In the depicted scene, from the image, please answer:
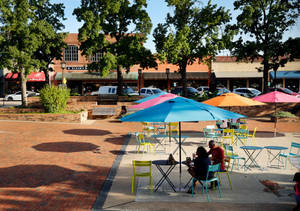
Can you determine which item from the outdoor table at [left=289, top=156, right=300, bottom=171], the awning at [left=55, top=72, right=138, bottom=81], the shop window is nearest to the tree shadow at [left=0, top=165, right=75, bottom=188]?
the outdoor table at [left=289, top=156, right=300, bottom=171]

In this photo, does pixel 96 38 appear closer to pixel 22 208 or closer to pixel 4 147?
pixel 4 147

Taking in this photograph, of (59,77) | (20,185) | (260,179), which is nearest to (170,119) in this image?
(260,179)

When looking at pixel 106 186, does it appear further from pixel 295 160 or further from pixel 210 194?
pixel 295 160

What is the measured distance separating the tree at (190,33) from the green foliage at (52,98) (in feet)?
29.4

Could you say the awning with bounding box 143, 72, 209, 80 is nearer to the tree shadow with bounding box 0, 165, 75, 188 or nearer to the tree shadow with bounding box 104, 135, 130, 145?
the tree shadow with bounding box 104, 135, 130, 145

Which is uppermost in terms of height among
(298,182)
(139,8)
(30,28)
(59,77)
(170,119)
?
(139,8)

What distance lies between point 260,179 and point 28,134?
39.4 feet

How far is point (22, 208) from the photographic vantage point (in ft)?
21.0

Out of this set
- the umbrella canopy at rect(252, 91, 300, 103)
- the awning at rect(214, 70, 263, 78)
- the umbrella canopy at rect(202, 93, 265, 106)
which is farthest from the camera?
the awning at rect(214, 70, 263, 78)

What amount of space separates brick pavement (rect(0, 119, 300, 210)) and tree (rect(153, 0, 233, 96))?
975 cm

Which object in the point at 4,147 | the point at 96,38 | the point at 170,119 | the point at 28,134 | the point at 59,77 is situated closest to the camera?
the point at 170,119

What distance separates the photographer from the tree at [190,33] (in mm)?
24828

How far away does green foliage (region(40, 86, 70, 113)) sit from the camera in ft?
68.3

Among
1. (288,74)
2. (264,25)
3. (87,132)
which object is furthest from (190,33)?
(288,74)
